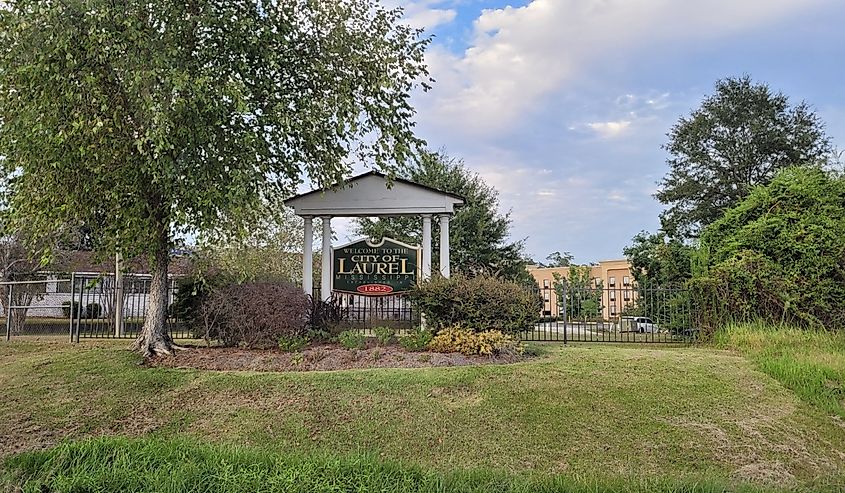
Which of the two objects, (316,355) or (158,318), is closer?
(316,355)

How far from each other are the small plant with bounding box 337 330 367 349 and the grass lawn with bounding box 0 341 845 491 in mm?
1752

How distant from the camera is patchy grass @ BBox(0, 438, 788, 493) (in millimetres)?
4324

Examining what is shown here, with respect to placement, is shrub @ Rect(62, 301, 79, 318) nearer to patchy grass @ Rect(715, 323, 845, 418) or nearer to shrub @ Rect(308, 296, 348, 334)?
shrub @ Rect(308, 296, 348, 334)

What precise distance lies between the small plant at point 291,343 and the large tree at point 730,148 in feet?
75.8

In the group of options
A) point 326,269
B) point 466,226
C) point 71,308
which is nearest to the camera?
point 326,269

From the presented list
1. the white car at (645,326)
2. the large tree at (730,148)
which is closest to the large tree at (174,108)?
the white car at (645,326)

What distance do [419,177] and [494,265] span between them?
4.54 m

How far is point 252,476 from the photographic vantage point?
177 inches

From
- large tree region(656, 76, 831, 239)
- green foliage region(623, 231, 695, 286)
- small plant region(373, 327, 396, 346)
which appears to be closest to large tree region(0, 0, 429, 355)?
small plant region(373, 327, 396, 346)

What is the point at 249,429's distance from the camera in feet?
19.0

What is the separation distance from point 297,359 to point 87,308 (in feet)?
40.0

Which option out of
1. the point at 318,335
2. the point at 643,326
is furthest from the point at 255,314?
the point at 643,326

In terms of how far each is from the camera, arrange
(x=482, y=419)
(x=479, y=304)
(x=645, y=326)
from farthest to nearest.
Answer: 1. (x=645, y=326)
2. (x=479, y=304)
3. (x=482, y=419)

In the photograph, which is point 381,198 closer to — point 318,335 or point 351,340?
point 318,335
